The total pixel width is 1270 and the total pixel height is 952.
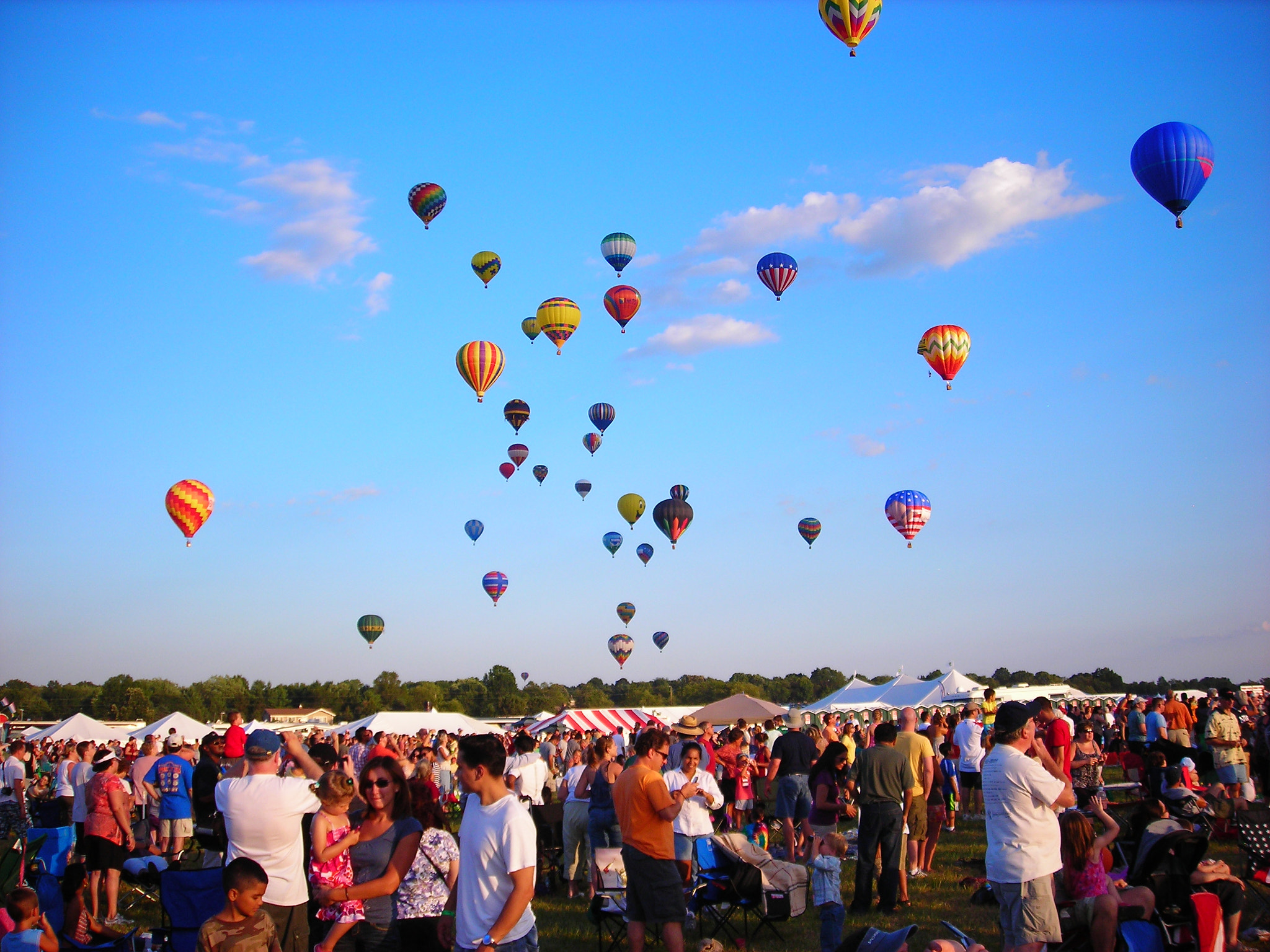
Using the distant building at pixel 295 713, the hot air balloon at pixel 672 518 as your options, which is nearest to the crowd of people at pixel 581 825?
the hot air balloon at pixel 672 518

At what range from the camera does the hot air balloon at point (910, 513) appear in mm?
28047

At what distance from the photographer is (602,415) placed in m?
40.0

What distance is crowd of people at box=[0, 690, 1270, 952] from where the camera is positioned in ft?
14.1

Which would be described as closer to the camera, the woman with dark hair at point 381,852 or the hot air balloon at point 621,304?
the woman with dark hair at point 381,852

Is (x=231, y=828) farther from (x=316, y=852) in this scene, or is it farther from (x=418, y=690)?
(x=418, y=690)

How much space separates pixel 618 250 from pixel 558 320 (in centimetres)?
334

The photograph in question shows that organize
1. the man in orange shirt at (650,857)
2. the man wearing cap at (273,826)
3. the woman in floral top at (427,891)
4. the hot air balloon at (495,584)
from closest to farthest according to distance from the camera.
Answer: the woman in floral top at (427,891) → the man wearing cap at (273,826) → the man in orange shirt at (650,857) → the hot air balloon at (495,584)

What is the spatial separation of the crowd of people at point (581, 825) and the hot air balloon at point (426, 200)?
73.1 feet

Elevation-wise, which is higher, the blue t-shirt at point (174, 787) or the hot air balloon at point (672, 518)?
the hot air balloon at point (672, 518)

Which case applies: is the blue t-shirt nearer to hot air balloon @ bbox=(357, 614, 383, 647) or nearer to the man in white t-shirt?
the man in white t-shirt

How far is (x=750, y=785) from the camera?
12664 millimetres

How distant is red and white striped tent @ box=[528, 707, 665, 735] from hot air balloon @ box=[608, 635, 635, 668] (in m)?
16.6

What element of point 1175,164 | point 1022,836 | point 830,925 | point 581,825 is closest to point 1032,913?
point 1022,836

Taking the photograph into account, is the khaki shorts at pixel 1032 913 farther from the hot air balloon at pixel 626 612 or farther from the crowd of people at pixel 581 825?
the hot air balloon at pixel 626 612
